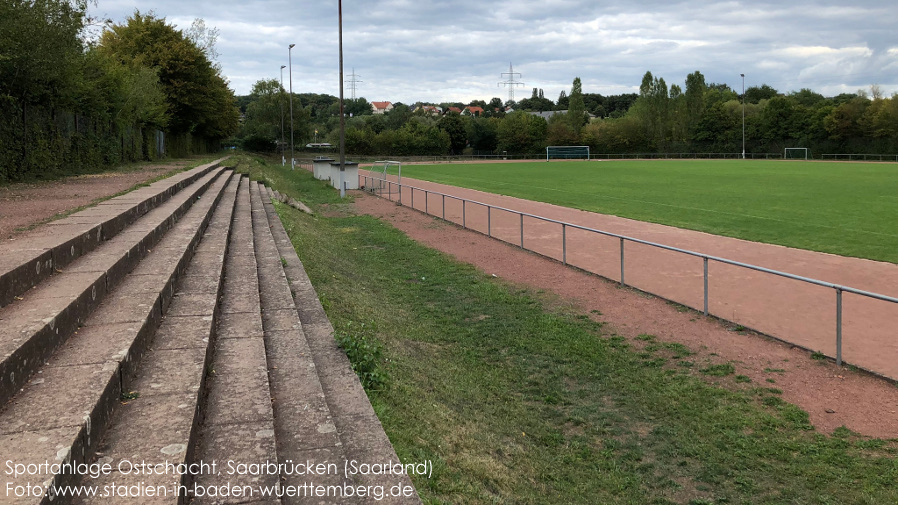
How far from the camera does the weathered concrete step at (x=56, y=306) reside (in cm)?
372

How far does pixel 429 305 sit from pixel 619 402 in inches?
189

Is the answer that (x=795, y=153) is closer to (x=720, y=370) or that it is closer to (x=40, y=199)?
(x=720, y=370)

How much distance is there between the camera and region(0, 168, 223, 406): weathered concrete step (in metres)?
3.72

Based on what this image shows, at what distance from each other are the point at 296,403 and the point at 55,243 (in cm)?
337

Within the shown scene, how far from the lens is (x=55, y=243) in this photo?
6.27m

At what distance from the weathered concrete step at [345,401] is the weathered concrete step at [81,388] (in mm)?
1323

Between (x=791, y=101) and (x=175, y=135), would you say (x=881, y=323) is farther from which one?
(x=791, y=101)

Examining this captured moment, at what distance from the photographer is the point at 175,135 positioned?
52.2 metres

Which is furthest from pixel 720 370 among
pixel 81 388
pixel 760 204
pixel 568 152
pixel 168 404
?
pixel 568 152

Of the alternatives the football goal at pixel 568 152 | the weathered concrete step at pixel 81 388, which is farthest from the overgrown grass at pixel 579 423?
the football goal at pixel 568 152

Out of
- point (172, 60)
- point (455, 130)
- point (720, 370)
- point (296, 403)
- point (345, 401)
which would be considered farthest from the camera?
point (455, 130)

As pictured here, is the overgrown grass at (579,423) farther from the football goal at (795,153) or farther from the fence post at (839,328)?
the football goal at (795,153)

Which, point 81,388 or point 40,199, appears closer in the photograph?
point 81,388

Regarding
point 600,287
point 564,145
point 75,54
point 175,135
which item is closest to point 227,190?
point 75,54
